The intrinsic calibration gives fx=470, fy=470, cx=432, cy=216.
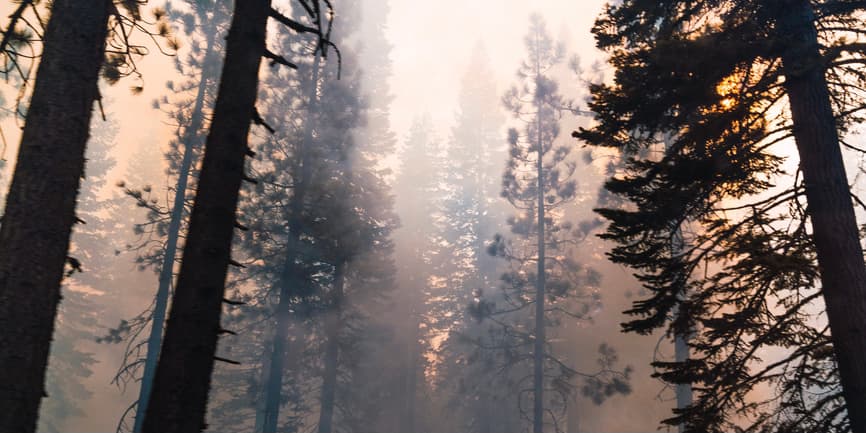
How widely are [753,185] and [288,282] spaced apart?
15.5 m

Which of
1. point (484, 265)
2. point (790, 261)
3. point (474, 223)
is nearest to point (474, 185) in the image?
point (474, 223)

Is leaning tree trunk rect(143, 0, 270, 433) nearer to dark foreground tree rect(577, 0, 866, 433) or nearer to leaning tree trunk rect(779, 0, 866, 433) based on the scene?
dark foreground tree rect(577, 0, 866, 433)

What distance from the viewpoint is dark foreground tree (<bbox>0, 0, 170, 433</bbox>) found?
3715 mm

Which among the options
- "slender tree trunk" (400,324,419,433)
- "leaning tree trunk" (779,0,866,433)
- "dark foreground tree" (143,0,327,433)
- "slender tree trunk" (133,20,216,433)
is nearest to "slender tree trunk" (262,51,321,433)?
"slender tree trunk" (133,20,216,433)

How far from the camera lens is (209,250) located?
4059 millimetres

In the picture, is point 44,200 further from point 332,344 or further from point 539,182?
point 539,182

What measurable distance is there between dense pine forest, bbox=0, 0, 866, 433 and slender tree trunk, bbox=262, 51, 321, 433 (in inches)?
4.4

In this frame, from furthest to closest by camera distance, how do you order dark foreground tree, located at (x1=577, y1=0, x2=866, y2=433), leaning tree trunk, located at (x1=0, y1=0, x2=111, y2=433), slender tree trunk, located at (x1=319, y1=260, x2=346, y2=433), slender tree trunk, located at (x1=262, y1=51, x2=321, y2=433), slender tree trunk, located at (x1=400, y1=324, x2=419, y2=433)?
slender tree trunk, located at (x1=400, y1=324, x2=419, y2=433), slender tree trunk, located at (x1=319, y1=260, x2=346, y2=433), slender tree trunk, located at (x1=262, y1=51, x2=321, y2=433), dark foreground tree, located at (x1=577, y1=0, x2=866, y2=433), leaning tree trunk, located at (x1=0, y1=0, x2=111, y2=433)

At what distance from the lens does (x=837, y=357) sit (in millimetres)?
5387

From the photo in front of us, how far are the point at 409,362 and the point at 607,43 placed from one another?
26.6 metres

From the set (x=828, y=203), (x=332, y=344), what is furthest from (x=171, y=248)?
(x=828, y=203)

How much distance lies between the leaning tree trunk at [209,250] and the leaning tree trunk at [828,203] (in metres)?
6.27

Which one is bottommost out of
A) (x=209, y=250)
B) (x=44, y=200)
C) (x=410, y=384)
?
(x=410, y=384)

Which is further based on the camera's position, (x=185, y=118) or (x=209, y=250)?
(x=185, y=118)
